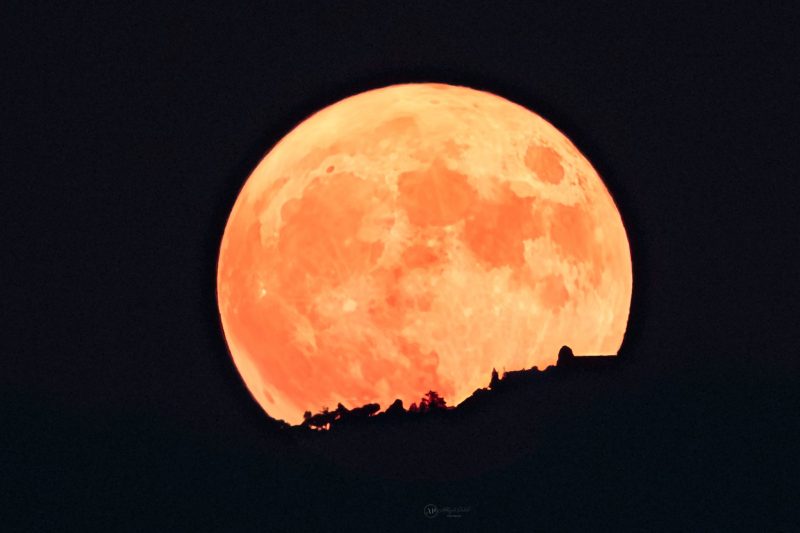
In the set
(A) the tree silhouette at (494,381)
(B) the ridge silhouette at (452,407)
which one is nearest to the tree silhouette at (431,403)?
(B) the ridge silhouette at (452,407)

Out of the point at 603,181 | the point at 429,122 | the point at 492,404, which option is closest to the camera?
the point at 492,404

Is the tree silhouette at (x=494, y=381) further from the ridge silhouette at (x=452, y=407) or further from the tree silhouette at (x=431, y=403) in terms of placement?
the tree silhouette at (x=431, y=403)

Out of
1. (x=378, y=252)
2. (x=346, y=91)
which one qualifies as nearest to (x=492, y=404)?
(x=378, y=252)

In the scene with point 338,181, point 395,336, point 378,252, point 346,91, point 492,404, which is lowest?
point 492,404

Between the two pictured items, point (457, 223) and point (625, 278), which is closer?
point (457, 223)

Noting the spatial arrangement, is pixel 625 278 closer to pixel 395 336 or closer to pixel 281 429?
pixel 395 336

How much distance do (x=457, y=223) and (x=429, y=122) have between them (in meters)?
0.59

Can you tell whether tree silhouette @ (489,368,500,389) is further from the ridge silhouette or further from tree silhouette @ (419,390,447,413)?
tree silhouette @ (419,390,447,413)

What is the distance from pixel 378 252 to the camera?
5262mm

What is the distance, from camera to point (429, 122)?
5543 mm

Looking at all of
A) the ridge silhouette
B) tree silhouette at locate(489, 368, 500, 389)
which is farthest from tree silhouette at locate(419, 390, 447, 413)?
tree silhouette at locate(489, 368, 500, 389)

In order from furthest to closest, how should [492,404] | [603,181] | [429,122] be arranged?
1. [603,181]
2. [429,122]
3. [492,404]

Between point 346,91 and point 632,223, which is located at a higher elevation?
point 346,91

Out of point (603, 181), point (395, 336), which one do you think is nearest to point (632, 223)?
point (603, 181)
